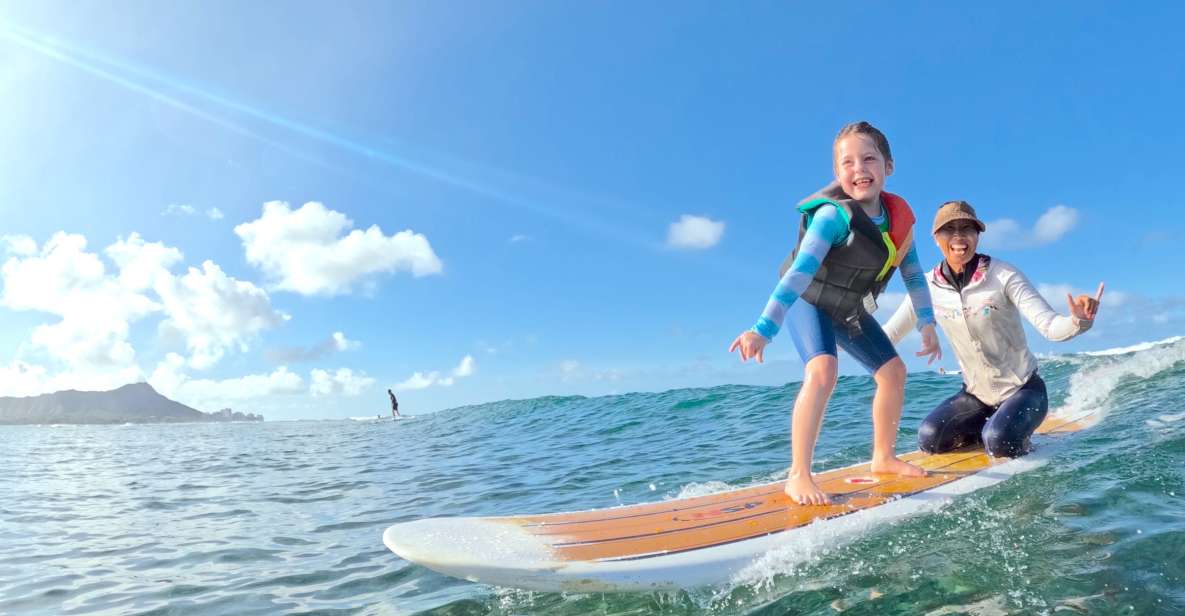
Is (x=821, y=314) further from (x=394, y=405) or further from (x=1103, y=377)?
(x=394, y=405)

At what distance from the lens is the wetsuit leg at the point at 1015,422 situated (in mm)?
4742

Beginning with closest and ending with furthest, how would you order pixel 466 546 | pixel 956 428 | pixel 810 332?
pixel 466 546 < pixel 810 332 < pixel 956 428

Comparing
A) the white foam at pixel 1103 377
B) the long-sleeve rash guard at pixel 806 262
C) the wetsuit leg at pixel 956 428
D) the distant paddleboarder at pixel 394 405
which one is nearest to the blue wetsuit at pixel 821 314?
the long-sleeve rash guard at pixel 806 262

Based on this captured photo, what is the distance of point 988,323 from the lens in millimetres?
4949

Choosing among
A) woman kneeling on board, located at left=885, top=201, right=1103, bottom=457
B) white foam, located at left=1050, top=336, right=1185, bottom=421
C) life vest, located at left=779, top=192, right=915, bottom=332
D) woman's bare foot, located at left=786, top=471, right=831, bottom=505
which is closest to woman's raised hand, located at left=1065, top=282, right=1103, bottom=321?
woman kneeling on board, located at left=885, top=201, right=1103, bottom=457

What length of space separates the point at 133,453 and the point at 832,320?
2052cm

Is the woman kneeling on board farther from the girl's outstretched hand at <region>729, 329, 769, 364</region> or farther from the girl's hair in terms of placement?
the girl's outstretched hand at <region>729, 329, 769, 364</region>

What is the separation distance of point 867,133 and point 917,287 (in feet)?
4.09

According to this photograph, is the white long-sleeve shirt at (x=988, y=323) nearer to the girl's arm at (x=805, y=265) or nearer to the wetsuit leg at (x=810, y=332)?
the wetsuit leg at (x=810, y=332)

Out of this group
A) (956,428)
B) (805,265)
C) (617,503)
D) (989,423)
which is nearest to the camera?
(805,265)

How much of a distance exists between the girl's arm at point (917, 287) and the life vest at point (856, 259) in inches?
6.3

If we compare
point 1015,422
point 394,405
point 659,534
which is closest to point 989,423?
point 1015,422

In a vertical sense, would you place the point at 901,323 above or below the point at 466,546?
above

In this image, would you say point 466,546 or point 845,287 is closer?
point 466,546
